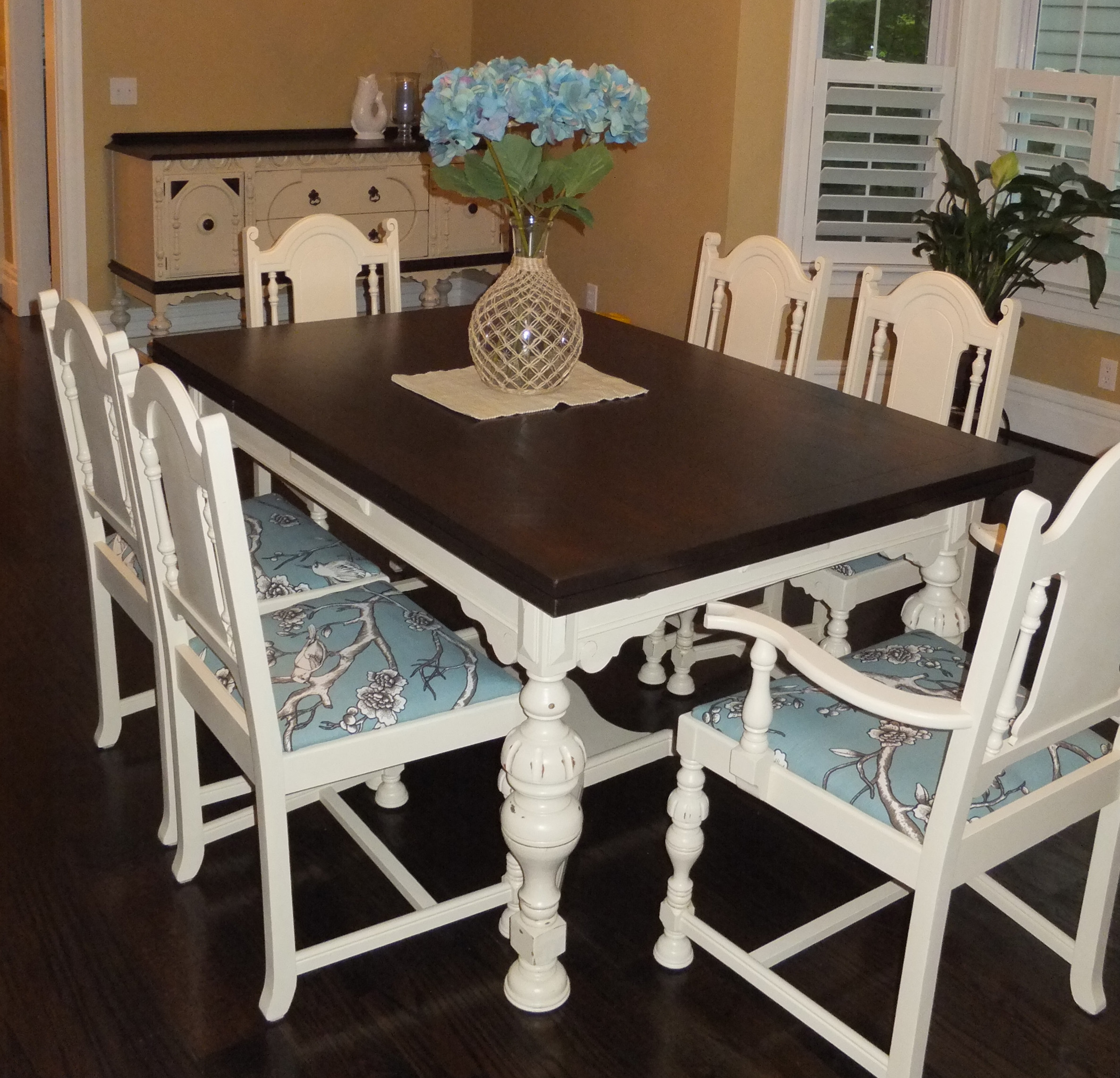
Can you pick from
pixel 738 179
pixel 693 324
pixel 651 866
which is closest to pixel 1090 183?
pixel 738 179

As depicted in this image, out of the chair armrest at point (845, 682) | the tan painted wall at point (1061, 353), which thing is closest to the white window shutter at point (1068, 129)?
the tan painted wall at point (1061, 353)

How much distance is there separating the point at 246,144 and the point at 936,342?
361 centimetres

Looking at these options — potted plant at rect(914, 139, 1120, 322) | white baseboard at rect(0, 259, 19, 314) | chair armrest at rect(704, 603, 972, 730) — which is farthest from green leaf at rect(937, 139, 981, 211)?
white baseboard at rect(0, 259, 19, 314)

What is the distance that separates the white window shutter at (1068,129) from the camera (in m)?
4.42

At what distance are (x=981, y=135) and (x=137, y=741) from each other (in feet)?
12.3

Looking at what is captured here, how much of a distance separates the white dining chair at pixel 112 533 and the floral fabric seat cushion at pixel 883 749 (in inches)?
30.6

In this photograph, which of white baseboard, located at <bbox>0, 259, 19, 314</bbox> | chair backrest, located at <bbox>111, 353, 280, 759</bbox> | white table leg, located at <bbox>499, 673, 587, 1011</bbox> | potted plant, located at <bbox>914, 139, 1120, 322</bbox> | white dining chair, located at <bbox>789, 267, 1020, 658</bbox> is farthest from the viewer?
white baseboard, located at <bbox>0, 259, 19, 314</bbox>

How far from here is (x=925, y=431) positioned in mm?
2221

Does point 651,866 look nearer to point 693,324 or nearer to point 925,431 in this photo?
point 925,431

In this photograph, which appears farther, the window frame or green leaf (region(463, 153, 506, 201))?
the window frame

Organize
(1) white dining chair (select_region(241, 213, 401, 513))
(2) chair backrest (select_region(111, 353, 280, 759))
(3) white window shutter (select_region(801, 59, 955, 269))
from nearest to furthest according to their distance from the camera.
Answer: (2) chair backrest (select_region(111, 353, 280, 759))
(1) white dining chair (select_region(241, 213, 401, 513))
(3) white window shutter (select_region(801, 59, 955, 269))

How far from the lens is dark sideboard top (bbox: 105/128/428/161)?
5.08m

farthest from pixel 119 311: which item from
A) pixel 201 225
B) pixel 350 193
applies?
pixel 350 193

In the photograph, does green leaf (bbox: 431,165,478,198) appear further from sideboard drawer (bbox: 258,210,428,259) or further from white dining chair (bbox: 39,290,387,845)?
sideboard drawer (bbox: 258,210,428,259)
